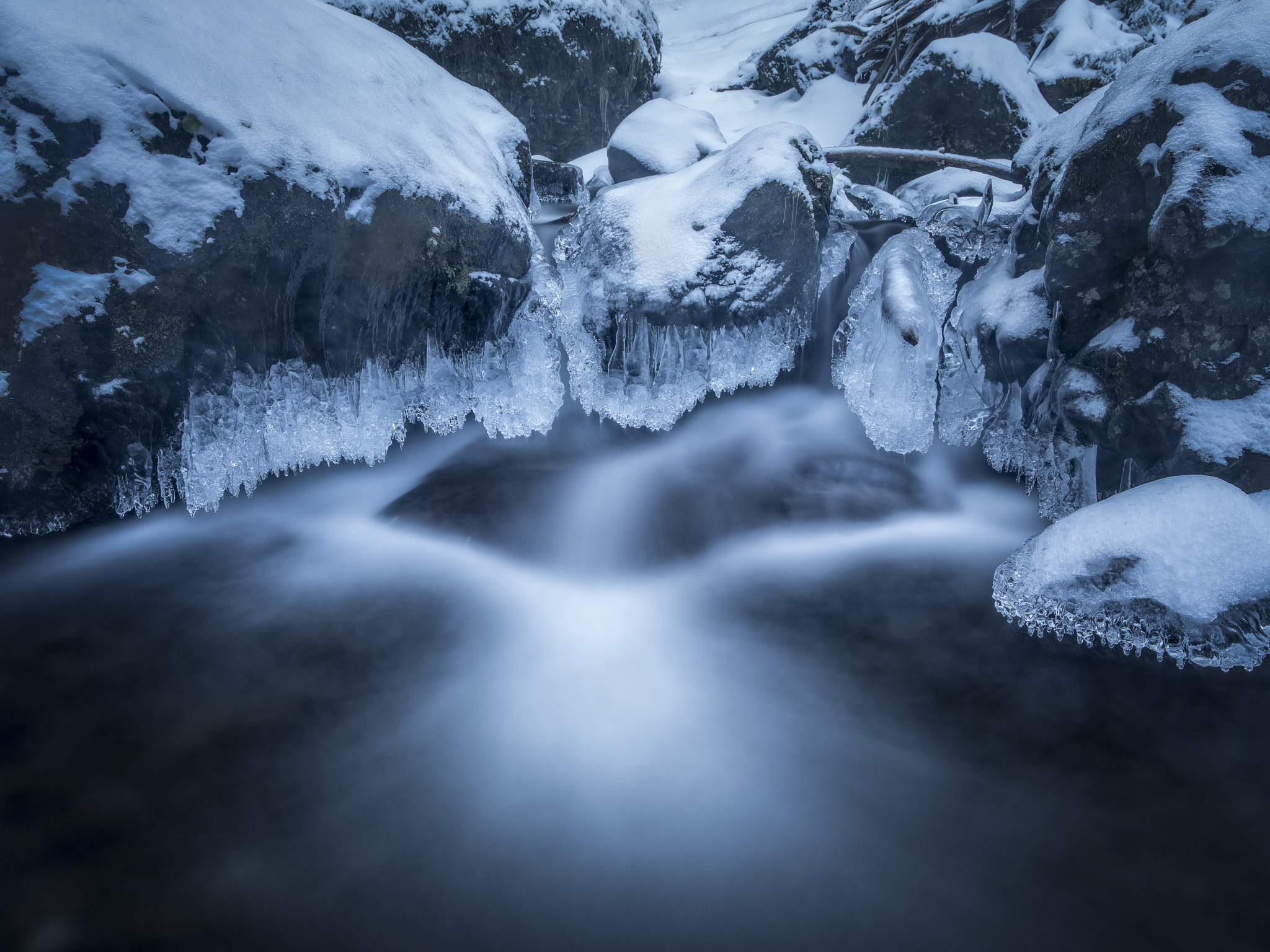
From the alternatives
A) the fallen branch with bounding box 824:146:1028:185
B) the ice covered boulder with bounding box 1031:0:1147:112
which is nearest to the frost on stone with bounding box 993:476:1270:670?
the fallen branch with bounding box 824:146:1028:185

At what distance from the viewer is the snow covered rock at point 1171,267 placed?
7.19 feet

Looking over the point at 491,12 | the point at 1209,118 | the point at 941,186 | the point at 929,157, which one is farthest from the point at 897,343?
the point at 491,12

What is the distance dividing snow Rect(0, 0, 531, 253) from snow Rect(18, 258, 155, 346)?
0.72ft

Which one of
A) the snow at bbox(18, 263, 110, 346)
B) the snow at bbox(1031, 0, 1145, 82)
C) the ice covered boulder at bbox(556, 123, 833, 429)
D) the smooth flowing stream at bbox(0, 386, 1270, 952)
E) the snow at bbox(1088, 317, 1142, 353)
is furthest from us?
the snow at bbox(1031, 0, 1145, 82)

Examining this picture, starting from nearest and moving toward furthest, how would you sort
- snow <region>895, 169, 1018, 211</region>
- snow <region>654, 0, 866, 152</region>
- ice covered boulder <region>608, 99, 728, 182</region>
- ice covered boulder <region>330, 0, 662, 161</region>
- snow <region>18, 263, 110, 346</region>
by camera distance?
snow <region>18, 263, 110, 346</region>, ice covered boulder <region>608, 99, 728, 182</region>, snow <region>895, 169, 1018, 211</region>, ice covered boulder <region>330, 0, 662, 161</region>, snow <region>654, 0, 866, 152</region>

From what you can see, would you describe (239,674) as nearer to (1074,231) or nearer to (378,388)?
(378,388)

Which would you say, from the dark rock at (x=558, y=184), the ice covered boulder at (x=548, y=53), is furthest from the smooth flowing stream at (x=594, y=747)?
the ice covered boulder at (x=548, y=53)

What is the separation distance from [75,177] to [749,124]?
8896 millimetres

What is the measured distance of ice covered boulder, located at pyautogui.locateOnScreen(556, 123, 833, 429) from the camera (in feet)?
11.6

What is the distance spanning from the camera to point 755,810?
166 centimetres

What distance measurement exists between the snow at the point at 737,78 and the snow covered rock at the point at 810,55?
0.17 meters

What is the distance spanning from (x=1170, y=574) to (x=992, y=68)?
6.64m

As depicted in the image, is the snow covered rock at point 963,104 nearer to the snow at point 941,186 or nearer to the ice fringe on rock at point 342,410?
the snow at point 941,186

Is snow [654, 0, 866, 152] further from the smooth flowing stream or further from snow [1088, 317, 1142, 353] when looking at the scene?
Result: the smooth flowing stream
